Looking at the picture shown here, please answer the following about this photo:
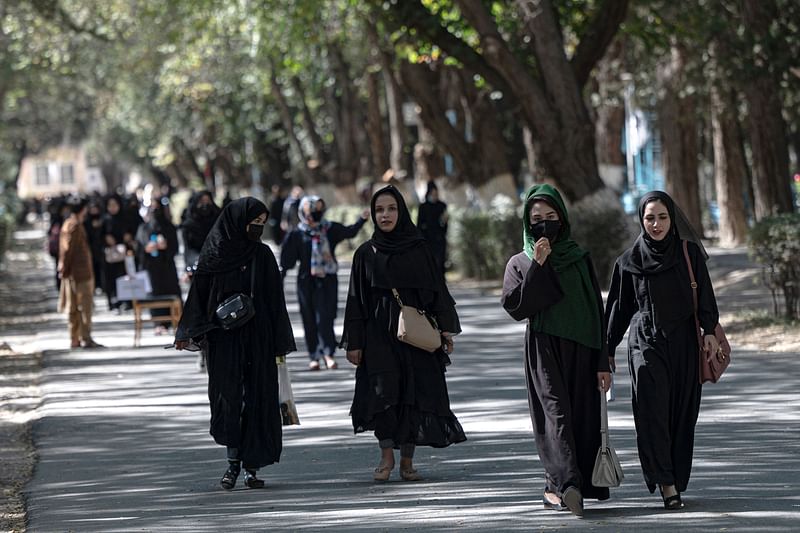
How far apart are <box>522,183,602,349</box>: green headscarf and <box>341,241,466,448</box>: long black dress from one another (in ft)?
4.51

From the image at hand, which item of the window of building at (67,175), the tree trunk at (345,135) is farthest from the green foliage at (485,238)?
the window of building at (67,175)

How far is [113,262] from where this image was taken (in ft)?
81.0

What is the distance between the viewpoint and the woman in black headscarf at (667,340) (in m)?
7.89

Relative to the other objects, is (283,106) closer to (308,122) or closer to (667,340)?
(308,122)

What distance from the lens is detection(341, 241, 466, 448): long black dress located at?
9273 mm

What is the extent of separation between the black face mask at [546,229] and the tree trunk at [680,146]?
23.1 metres

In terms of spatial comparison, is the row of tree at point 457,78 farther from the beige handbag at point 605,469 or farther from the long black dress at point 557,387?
the beige handbag at point 605,469

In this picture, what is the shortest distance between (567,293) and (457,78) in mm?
23375

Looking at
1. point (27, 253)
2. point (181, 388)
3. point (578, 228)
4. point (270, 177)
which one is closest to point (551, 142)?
point (578, 228)

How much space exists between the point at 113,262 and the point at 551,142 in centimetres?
689

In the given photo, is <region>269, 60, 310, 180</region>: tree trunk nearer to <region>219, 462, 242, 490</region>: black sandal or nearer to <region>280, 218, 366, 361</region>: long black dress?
<region>280, 218, 366, 361</region>: long black dress

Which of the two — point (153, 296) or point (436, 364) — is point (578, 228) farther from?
point (436, 364)

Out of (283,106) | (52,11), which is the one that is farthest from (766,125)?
(283,106)

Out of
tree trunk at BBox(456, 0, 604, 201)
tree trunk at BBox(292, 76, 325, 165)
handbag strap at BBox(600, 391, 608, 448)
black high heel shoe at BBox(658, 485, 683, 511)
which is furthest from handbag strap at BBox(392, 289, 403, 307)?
tree trunk at BBox(292, 76, 325, 165)
